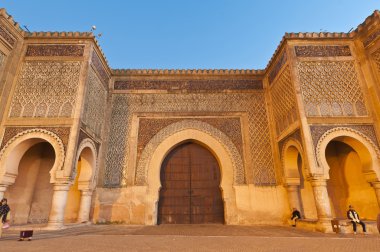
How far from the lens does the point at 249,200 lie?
595cm

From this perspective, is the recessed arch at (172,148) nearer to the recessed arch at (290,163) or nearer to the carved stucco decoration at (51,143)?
the recessed arch at (290,163)

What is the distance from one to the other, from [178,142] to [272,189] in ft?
9.47

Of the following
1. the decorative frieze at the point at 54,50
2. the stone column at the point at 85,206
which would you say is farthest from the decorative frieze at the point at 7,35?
the stone column at the point at 85,206

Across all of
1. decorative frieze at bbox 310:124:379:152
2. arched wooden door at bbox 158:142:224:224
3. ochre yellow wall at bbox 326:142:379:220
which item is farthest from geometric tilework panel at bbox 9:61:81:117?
ochre yellow wall at bbox 326:142:379:220

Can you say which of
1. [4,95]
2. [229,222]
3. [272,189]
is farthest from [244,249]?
[4,95]

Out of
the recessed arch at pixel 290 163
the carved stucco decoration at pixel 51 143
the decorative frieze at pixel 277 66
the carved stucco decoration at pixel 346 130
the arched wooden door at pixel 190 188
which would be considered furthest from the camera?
the arched wooden door at pixel 190 188

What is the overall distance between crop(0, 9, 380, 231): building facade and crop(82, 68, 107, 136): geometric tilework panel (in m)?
0.05

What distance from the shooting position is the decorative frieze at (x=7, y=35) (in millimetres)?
5113

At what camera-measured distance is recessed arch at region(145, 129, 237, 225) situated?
5.89 metres

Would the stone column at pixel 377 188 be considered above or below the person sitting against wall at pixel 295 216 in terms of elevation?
above

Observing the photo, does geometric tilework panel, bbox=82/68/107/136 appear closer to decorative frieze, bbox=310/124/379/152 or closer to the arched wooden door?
the arched wooden door

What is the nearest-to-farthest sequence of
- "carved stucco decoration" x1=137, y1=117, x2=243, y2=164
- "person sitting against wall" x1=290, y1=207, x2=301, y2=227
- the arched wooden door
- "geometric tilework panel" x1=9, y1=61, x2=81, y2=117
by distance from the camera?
"geometric tilework panel" x1=9, y1=61, x2=81, y2=117 → "person sitting against wall" x1=290, y1=207, x2=301, y2=227 → the arched wooden door → "carved stucco decoration" x1=137, y1=117, x2=243, y2=164

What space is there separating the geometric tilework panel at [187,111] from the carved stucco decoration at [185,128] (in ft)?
1.07

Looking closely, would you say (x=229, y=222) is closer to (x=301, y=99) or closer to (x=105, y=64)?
(x=301, y=99)
